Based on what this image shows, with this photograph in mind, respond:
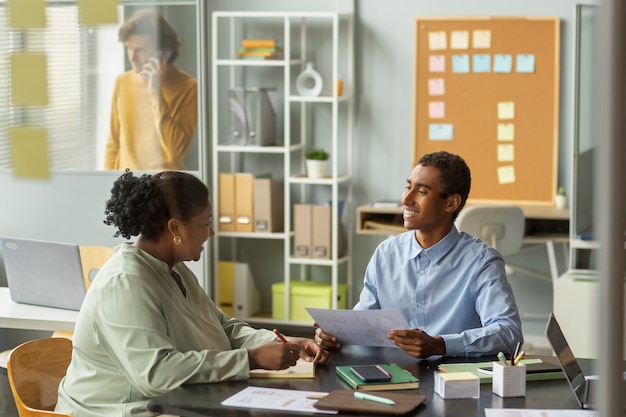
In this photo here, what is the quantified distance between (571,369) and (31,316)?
1380mm

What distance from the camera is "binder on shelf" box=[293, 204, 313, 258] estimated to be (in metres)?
4.82

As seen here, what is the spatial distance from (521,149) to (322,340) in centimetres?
286

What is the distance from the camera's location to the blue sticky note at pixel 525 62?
4609mm

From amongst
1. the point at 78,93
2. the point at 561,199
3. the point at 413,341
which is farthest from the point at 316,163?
the point at 78,93

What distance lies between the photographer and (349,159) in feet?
16.3

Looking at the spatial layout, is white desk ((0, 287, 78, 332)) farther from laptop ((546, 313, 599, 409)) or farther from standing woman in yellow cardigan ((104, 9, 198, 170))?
laptop ((546, 313, 599, 409))

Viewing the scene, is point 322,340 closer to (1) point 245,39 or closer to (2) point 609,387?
(2) point 609,387

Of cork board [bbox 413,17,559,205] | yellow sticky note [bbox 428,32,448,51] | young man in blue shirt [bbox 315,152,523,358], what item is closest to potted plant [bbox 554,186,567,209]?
cork board [bbox 413,17,559,205]

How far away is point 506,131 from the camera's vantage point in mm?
4695

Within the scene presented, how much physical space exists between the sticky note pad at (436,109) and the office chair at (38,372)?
116 inches

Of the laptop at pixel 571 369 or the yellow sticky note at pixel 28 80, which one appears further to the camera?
the laptop at pixel 571 369

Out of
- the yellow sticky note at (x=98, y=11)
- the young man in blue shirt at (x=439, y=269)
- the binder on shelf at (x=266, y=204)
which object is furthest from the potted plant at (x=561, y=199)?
the yellow sticky note at (x=98, y=11)

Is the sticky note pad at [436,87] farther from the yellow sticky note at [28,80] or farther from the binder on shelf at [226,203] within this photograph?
the yellow sticky note at [28,80]

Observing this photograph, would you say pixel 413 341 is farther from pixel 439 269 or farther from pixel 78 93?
pixel 78 93
